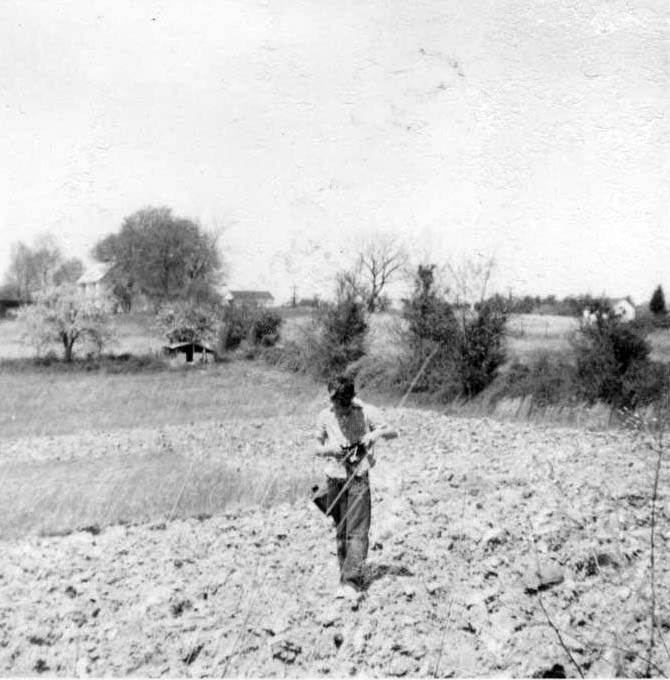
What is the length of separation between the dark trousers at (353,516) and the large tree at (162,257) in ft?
119

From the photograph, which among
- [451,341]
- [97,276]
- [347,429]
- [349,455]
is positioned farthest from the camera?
[97,276]

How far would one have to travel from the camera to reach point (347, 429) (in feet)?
15.2

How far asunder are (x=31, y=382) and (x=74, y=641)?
77.3 feet

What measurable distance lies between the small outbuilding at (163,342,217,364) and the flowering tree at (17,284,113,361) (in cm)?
335

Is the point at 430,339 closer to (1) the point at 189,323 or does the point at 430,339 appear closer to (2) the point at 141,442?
(2) the point at 141,442

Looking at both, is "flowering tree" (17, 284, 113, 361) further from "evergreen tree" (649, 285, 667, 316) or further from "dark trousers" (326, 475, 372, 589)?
"dark trousers" (326, 475, 372, 589)

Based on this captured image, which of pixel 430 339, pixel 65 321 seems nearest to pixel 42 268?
pixel 65 321

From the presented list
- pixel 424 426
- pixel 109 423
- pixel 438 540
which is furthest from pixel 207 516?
pixel 109 423

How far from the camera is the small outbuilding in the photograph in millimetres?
31250

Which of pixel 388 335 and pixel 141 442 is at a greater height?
pixel 388 335

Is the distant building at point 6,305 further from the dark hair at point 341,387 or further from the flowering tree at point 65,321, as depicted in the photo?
the dark hair at point 341,387

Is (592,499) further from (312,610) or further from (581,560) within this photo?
(312,610)

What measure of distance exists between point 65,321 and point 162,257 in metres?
12.2

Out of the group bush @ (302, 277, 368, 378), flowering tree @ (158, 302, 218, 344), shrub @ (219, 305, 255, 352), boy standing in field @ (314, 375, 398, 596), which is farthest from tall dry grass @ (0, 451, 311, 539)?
shrub @ (219, 305, 255, 352)
